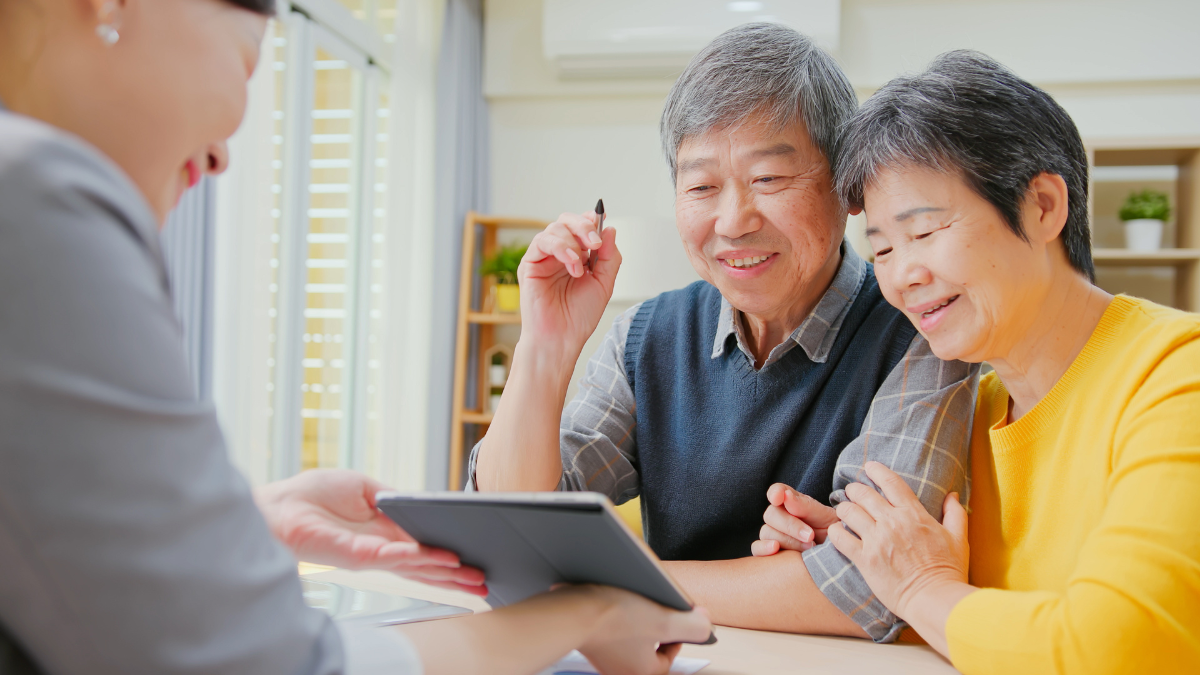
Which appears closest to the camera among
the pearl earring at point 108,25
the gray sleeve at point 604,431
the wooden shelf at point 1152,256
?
the pearl earring at point 108,25

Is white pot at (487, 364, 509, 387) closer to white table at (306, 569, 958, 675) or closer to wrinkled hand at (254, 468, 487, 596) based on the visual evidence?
white table at (306, 569, 958, 675)

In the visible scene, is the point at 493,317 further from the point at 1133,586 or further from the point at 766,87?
the point at 1133,586

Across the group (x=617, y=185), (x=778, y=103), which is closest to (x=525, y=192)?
(x=617, y=185)

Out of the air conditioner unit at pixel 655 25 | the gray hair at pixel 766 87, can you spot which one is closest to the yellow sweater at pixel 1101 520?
the gray hair at pixel 766 87

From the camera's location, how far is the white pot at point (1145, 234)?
3869mm

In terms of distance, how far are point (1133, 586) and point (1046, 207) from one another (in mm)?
466

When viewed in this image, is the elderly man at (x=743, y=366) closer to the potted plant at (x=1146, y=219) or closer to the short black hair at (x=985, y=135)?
the short black hair at (x=985, y=135)

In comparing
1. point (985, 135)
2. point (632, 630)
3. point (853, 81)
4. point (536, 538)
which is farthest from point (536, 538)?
point (853, 81)

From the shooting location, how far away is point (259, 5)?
587 mm

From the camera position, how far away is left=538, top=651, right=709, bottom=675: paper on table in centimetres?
84

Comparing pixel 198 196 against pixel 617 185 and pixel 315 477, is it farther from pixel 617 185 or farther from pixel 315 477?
pixel 617 185

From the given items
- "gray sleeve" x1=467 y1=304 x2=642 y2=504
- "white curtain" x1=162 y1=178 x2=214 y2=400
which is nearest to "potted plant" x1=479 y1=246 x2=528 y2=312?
"white curtain" x1=162 y1=178 x2=214 y2=400

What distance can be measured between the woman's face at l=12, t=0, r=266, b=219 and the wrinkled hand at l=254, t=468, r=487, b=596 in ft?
1.13

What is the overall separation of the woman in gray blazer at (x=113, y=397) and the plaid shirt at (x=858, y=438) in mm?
716
